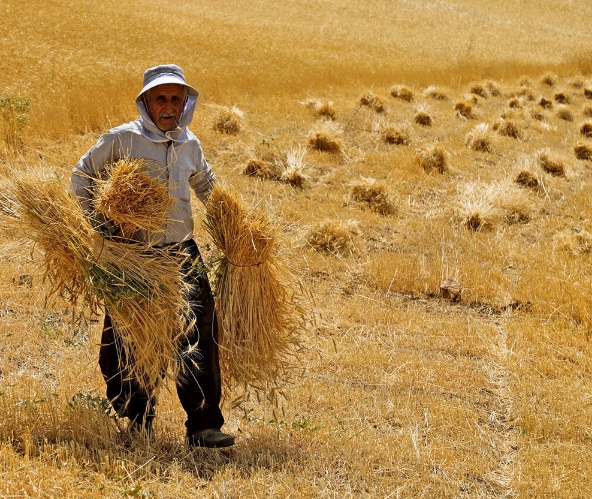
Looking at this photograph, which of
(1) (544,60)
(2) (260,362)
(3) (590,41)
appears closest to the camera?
(2) (260,362)

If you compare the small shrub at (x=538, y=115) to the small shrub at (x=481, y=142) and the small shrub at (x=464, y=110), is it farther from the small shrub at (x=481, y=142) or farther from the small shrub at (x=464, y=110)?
the small shrub at (x=481, y=142)

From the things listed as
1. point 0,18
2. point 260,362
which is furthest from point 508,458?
point 0,18

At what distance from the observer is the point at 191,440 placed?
3.63 m

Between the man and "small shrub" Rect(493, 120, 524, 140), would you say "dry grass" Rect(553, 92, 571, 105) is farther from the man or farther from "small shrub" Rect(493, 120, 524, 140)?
the man

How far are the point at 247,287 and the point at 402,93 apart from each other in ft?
43.8

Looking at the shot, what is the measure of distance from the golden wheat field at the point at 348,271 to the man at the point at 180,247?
0.14m

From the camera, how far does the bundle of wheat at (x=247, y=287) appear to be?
12.1 ft

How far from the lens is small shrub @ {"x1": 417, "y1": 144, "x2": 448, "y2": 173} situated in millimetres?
10883

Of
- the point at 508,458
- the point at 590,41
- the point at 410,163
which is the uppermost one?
the point at 590,41

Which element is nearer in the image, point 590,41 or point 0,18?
point 0,18

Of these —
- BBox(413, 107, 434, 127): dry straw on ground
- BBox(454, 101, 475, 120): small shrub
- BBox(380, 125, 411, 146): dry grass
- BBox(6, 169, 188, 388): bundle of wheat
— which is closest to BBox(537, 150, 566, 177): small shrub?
BBox(380, 125, 411, 146): dry grass

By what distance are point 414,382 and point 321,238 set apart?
9.70ft

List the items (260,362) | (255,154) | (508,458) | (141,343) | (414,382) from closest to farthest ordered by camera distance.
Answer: (141,343)
(260,362)
(508,458)
(414,382)
(255,154)

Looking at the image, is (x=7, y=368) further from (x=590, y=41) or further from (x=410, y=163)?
(x=590, y=41)
